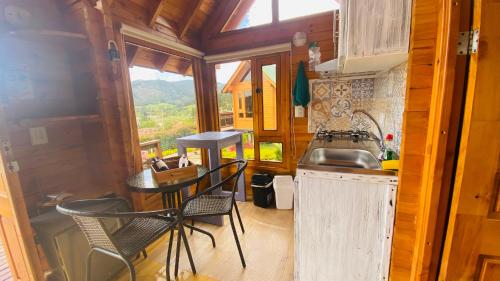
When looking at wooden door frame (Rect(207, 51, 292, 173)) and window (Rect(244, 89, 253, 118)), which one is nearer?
wooden door frame (Rect(207, 51, 292, 173))

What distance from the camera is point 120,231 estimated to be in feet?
4.56

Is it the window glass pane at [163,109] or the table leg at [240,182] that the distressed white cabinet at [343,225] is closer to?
the table leg at [240,182]

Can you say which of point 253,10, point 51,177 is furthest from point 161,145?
point 253,10

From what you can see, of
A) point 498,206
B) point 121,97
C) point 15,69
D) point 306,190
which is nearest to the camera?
point 498,206

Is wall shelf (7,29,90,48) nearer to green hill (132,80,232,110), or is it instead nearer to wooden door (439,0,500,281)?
green hill (132,80,232,110)

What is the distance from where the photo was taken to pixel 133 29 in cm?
195

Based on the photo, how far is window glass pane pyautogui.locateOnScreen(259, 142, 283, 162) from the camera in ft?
9.28

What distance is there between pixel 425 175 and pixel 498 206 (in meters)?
0.22

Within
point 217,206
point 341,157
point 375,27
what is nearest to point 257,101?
point 341,157

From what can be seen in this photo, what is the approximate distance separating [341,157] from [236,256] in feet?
4.05

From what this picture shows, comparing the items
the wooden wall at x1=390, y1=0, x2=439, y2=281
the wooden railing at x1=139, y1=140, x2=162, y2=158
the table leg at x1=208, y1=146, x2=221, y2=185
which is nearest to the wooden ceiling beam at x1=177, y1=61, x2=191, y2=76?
the wooden railing at x1=139, y1=140, x2=162, y2=158

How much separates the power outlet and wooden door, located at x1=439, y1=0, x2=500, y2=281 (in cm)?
247

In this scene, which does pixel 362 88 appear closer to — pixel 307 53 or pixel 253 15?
pixel 307 53

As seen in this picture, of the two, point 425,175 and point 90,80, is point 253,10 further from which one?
point 425,175
